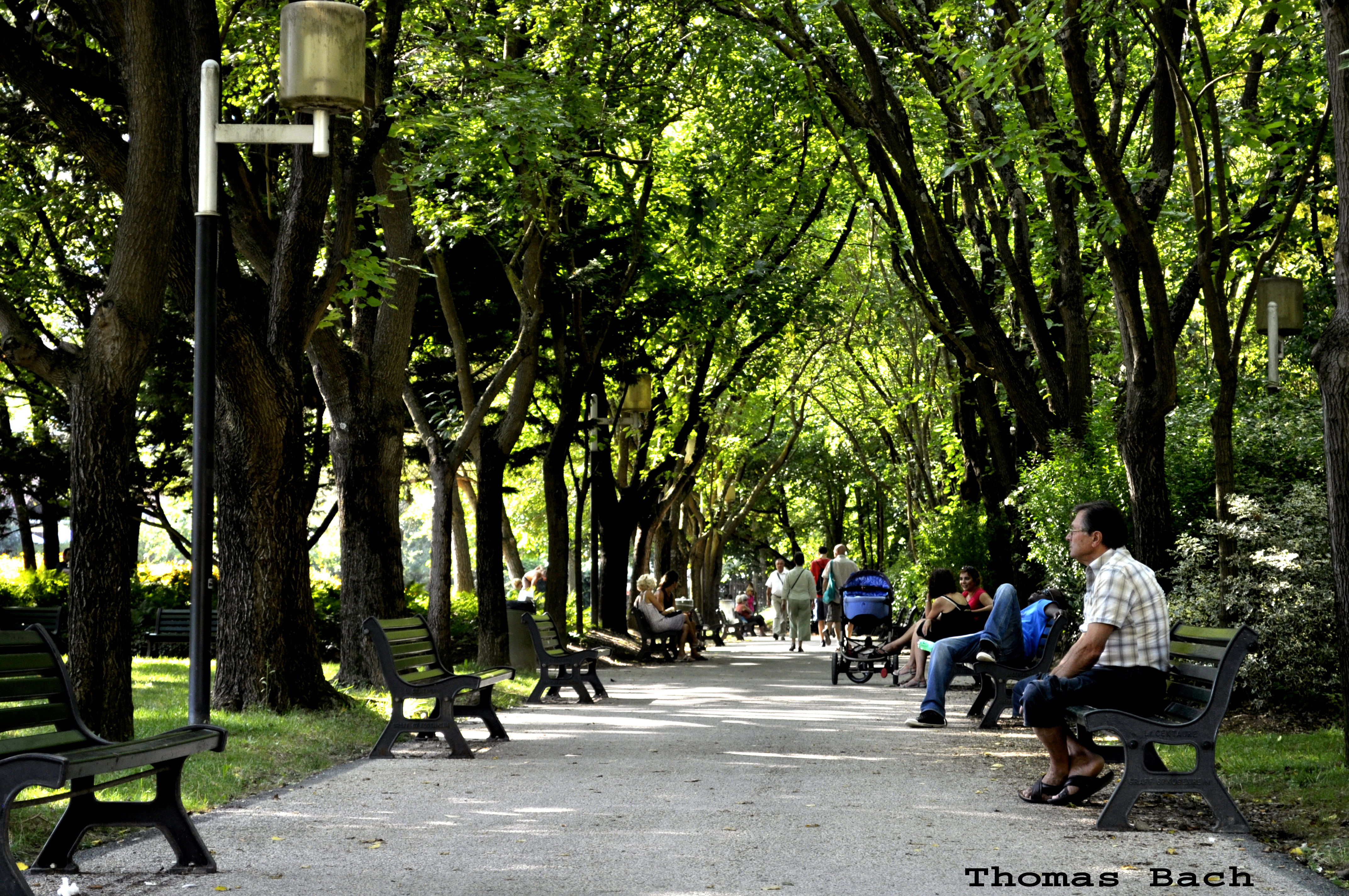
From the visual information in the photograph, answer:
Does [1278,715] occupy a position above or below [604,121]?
below

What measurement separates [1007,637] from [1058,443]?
3564 millimetres

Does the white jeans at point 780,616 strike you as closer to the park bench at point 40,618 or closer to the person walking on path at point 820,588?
the person walking on path at point 820,588

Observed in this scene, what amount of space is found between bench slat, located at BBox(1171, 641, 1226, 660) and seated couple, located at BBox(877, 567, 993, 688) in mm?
5952

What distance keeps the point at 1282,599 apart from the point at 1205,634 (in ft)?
12.7

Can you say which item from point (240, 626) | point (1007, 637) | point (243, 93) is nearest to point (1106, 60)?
point (1007, 637)

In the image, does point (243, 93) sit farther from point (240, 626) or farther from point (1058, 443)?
point (1058, 443)

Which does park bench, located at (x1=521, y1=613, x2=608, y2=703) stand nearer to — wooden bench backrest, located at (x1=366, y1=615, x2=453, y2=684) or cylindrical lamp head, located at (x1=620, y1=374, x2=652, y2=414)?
wooden bench backrest, located at (x1=366, y1=615, x2=453, y2=684)

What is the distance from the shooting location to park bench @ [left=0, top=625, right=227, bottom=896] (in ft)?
17.8

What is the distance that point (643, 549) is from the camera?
27.8 meters

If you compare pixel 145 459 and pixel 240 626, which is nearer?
pixel 240 626

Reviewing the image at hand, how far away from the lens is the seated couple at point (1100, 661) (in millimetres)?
7059

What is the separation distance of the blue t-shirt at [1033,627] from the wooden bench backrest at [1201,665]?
4.40 meters

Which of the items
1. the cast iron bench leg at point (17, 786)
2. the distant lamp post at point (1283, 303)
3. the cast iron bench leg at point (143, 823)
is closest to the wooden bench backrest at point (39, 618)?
the cast iron bench leg at point (143, 823)

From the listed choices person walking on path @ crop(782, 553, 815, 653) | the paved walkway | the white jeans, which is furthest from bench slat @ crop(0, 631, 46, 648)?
the white jeans
